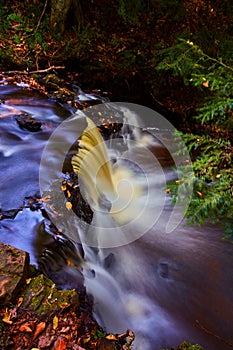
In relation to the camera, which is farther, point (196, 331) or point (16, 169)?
point (16, 169)

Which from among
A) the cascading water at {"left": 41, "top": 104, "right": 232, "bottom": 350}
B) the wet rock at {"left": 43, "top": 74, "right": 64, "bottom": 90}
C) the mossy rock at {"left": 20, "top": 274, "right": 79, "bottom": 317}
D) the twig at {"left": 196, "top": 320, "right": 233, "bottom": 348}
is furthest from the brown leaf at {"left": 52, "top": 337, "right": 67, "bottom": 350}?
the wet rock at {"left": 43, "top": 74, "right": 64, "bottom": 90}

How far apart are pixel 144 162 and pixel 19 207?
3.53 meters

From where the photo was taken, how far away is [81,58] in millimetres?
8750

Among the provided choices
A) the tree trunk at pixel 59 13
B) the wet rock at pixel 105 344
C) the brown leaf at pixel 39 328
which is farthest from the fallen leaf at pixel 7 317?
the tree trunk at pixel 59 13

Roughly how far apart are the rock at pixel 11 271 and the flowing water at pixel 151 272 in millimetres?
513

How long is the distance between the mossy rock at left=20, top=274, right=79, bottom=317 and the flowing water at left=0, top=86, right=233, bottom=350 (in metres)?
0.54

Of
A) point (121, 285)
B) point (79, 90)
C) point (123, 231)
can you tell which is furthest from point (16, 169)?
point (79, 90)

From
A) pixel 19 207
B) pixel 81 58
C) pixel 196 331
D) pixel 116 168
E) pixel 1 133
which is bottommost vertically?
pixel 196 331

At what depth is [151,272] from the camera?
4473 mm

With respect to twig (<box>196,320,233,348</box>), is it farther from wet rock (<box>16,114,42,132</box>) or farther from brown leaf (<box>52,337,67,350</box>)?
wet rock (<box>16,114,42,132</box>)

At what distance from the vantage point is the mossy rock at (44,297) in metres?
2.73

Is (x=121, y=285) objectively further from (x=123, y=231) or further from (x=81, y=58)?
(x=81, y=58)

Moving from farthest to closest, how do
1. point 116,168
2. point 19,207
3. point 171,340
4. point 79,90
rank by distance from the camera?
point 79,90
point 116,168
point 19,207
point 171,340

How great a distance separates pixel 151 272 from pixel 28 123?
3.79 metres
